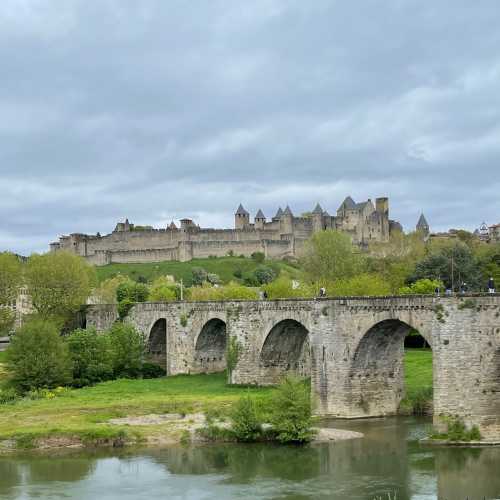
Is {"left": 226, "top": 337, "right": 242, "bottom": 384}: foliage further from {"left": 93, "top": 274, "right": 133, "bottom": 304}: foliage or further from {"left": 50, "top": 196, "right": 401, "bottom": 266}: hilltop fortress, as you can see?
{"left": 50, "top": 196, "right": 401, "bottom": 266}: hilltop fortress

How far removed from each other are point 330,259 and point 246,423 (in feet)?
148

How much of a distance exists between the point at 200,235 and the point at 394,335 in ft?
358

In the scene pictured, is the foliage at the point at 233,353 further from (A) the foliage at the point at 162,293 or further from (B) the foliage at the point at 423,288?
(A) the foliage at the point at 162,293

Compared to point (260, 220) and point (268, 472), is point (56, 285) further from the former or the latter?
point (260, 220)

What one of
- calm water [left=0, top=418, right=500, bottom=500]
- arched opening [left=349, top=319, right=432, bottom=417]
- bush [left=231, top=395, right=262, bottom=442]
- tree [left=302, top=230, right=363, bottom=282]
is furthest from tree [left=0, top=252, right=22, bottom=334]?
arched opening [left=349, top=319, right=432, bottom=417]

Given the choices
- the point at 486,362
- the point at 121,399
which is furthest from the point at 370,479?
the point at 121,399

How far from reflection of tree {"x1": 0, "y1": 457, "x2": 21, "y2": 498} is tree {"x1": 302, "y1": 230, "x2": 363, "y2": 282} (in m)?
45.1

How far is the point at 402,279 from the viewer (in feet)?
226

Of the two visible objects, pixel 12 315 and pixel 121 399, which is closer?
pixel 121 399

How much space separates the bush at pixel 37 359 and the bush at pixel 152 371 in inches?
357

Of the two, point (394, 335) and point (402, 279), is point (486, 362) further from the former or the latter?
point (402, 279)

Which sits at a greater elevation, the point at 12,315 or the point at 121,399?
the point at 12,315

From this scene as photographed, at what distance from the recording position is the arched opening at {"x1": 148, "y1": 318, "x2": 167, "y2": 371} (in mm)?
62406

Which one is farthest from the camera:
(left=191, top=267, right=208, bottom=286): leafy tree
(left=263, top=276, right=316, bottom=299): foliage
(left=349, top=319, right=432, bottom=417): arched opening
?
(left=191, top=267, right=208, bottom=286): leafy tree
